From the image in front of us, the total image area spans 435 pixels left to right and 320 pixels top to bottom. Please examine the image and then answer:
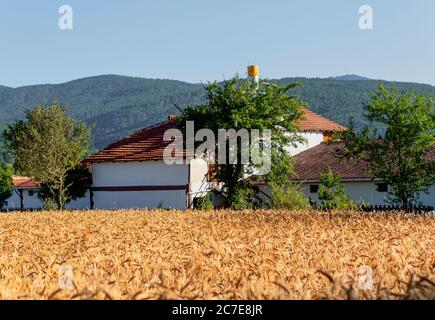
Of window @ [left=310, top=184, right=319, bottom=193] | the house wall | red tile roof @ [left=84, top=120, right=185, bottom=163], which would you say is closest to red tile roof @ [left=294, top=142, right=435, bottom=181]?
window @ [left=310, top=184, right=319, bottom=193]

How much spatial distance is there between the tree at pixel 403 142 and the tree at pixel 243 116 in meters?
9.25

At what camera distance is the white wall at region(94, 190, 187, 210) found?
49312 mm

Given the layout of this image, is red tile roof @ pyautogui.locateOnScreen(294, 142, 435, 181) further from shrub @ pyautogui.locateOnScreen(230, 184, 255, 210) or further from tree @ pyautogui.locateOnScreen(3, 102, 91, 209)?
tree @ pyautogui.locateOnScreen(3, 102, 91, 209)

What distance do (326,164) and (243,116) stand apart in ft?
31.1

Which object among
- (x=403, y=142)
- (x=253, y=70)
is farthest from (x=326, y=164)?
(x=403, y=142)

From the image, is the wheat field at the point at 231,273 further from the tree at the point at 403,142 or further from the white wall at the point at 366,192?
the white wall at the point at 366,192

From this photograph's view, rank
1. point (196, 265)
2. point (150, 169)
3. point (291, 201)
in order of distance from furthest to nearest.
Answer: point (150, 169)
point (291, 201)
point (196, 265)

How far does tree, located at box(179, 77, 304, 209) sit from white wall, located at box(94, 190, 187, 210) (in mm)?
3699

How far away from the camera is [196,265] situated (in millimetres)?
6758

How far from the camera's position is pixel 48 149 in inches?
2233
